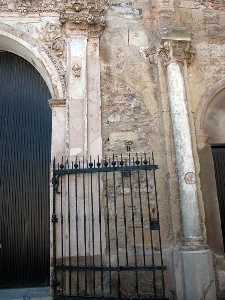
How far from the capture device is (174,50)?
6285mm

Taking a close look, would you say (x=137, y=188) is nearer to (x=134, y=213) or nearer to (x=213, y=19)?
(x=134, y=213)

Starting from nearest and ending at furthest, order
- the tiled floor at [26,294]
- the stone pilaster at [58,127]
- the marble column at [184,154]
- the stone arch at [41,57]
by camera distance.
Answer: the tiled floor at [26,294]
the marble column at [184,154]
the stone pilaster at [58,127]
the stone arch at [41,57]

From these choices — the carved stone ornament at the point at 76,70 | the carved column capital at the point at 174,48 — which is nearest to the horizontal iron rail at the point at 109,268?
Answer: the carved stone ornament at the point at 76,70

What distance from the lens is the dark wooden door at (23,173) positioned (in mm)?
5956

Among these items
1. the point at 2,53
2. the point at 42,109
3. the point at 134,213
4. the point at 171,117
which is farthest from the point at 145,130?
the point at 2,53

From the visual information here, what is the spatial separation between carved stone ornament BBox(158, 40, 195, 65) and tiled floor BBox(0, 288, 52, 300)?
438 centimetres

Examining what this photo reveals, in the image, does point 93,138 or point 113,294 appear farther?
point 93,138

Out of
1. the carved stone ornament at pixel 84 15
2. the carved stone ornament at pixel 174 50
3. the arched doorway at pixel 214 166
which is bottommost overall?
the arched doorway at pixel 214 166

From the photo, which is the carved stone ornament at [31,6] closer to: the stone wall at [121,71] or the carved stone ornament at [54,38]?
the stone wall at [121,71]

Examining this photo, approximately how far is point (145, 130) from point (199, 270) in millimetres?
2464

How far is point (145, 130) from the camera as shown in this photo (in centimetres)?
620

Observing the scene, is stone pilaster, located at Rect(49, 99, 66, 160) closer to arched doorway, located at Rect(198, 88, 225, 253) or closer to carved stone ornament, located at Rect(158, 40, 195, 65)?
carved stone ornament, located at Rect(158, 40, 195, 65)

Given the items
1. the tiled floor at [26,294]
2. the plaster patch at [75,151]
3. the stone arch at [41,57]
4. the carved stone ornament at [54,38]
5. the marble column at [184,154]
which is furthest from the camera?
the carved stone ornament at [54,38]

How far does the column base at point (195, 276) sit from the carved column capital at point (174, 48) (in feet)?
10.9
